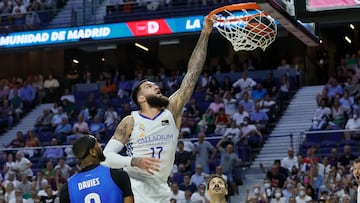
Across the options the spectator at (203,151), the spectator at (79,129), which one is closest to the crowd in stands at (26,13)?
the spectator at (79,129)

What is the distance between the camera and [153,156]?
768cm

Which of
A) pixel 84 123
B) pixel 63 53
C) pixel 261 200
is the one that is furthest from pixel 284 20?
pixel 63 53

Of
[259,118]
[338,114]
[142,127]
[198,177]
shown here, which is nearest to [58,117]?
[259,118]

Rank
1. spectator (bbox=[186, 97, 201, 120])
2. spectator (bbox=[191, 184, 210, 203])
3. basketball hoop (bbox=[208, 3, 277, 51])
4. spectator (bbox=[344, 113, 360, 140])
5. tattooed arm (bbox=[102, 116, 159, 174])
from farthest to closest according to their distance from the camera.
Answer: spectator (bbox=[186, 97, 201, 120]) → spectator (bbox=[344, 113, 360, 140]) → spectator (bbox=[191, 184, 210, 203]) → basketball hoop (bbox=[208, 3, 277, 51]) → tattooed arm (bbox=[102, 116, 159, 174])

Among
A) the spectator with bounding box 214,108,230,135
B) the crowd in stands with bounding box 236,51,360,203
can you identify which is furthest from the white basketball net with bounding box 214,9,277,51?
the spectator with bounding box 214,108,230,135

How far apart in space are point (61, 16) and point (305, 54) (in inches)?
337

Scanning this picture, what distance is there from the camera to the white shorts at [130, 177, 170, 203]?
298 inches

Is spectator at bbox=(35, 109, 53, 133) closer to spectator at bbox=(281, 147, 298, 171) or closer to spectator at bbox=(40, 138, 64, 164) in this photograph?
spectator at bbox=(40, 138, 64, 164)

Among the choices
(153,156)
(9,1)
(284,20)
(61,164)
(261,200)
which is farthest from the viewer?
(9,1)

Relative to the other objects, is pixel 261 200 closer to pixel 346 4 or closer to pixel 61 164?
pixel 61 164

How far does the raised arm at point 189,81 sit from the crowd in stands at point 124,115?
9273 mm

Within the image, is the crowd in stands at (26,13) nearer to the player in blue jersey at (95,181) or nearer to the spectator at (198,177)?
the spectator at (198,177)

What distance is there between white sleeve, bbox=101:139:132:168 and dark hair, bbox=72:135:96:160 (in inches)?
40.4

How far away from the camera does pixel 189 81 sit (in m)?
8.16
